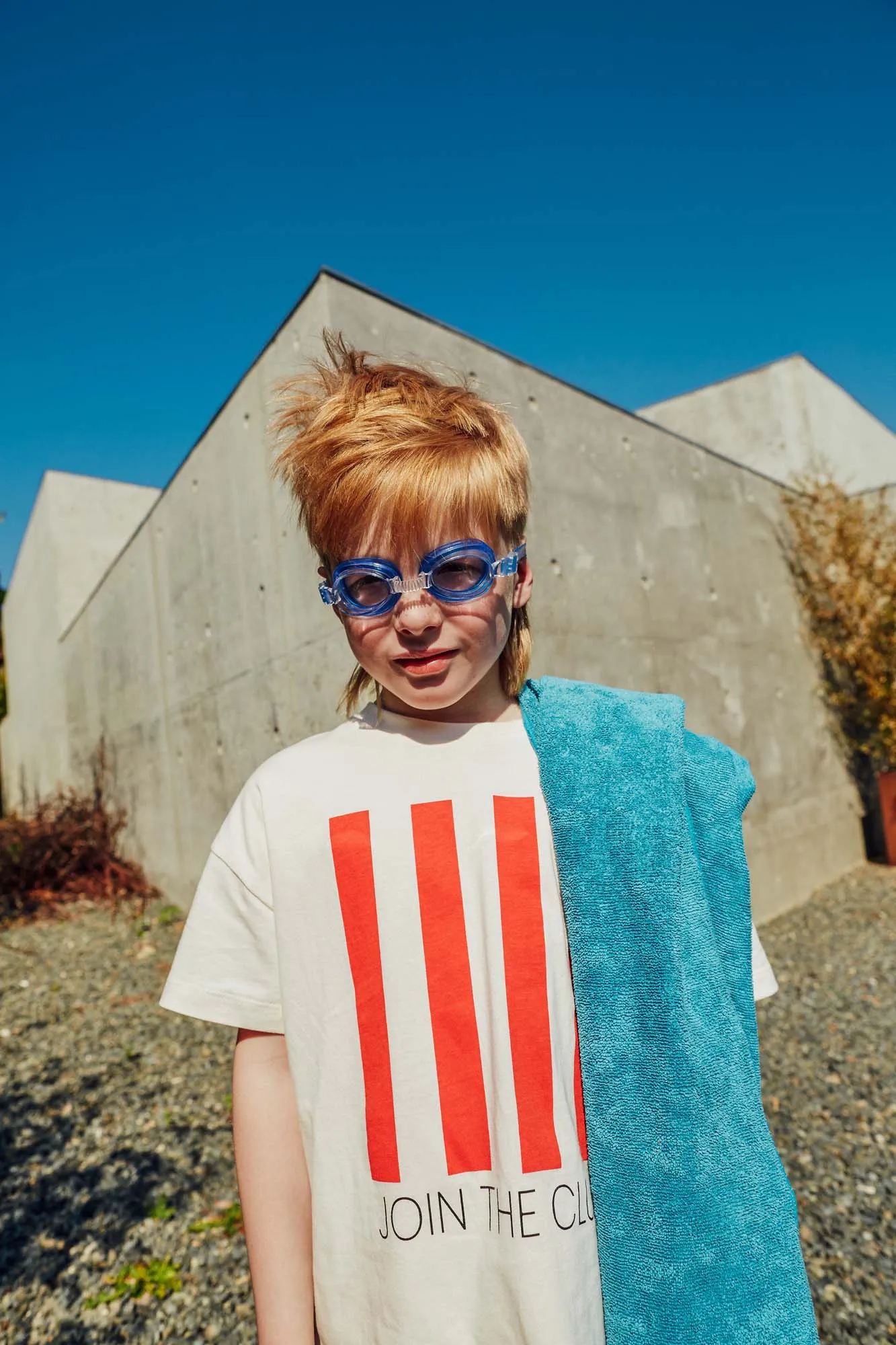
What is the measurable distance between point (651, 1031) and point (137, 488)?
12.2m

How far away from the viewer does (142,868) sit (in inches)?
282

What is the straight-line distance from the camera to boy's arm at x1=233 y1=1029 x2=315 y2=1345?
905 millimetres

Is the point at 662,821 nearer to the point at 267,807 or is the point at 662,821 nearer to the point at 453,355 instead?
the point at 267,807

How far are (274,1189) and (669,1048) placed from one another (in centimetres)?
50

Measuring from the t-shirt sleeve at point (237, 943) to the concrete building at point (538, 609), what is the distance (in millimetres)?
2367

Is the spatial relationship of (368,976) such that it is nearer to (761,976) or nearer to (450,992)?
(450,992)

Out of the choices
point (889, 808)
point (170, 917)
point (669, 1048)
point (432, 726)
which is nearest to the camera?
point (669, 1048)

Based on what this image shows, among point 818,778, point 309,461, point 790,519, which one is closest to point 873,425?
point 790,519

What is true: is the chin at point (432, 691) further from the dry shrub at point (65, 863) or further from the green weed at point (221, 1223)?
the dry shrub at point (65, 863)

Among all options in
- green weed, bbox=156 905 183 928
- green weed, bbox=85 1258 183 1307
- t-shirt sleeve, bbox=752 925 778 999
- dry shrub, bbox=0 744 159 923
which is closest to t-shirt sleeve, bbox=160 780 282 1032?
t-shirt sleeve, bbox=752 925 778 999

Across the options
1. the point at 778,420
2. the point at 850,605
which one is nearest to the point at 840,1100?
the point at 850,605

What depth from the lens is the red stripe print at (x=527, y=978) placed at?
2.93 feet

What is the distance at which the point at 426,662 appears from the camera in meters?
1.00

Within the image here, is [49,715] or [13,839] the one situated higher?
[49,715]
